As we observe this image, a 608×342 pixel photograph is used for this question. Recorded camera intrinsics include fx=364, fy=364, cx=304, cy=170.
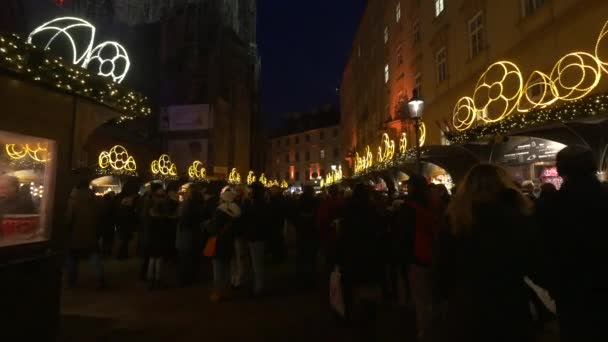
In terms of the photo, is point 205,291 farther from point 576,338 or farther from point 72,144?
point 576,338

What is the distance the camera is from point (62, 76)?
431cm

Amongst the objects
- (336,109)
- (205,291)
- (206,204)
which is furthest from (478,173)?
(336,109)

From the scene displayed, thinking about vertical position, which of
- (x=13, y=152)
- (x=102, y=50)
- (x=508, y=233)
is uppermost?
(x=102, y=50)

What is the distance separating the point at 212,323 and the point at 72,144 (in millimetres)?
3184

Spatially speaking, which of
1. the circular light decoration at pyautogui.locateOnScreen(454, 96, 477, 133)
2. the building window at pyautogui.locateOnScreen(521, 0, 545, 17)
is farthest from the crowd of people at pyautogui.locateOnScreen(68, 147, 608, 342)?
the building window at pyautogui.locateOnScreen(521, 0, 545, 17)

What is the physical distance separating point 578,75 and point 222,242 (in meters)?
9.35

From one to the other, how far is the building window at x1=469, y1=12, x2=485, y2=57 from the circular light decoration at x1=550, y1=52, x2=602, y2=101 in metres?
5.16

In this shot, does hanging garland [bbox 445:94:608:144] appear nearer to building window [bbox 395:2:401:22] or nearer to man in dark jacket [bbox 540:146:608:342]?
man in dark jacket [bbox 540:146:608:342]

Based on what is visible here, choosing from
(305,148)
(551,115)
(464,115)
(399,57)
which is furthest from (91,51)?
(305,148)

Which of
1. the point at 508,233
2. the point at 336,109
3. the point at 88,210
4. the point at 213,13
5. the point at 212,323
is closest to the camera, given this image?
the point at 508,233

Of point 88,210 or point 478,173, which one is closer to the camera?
point 478,173

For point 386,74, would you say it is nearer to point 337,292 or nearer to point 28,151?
point 337,292

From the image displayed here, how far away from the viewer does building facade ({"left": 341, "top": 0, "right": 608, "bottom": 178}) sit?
32.5ft

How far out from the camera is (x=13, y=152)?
13.1 ft
